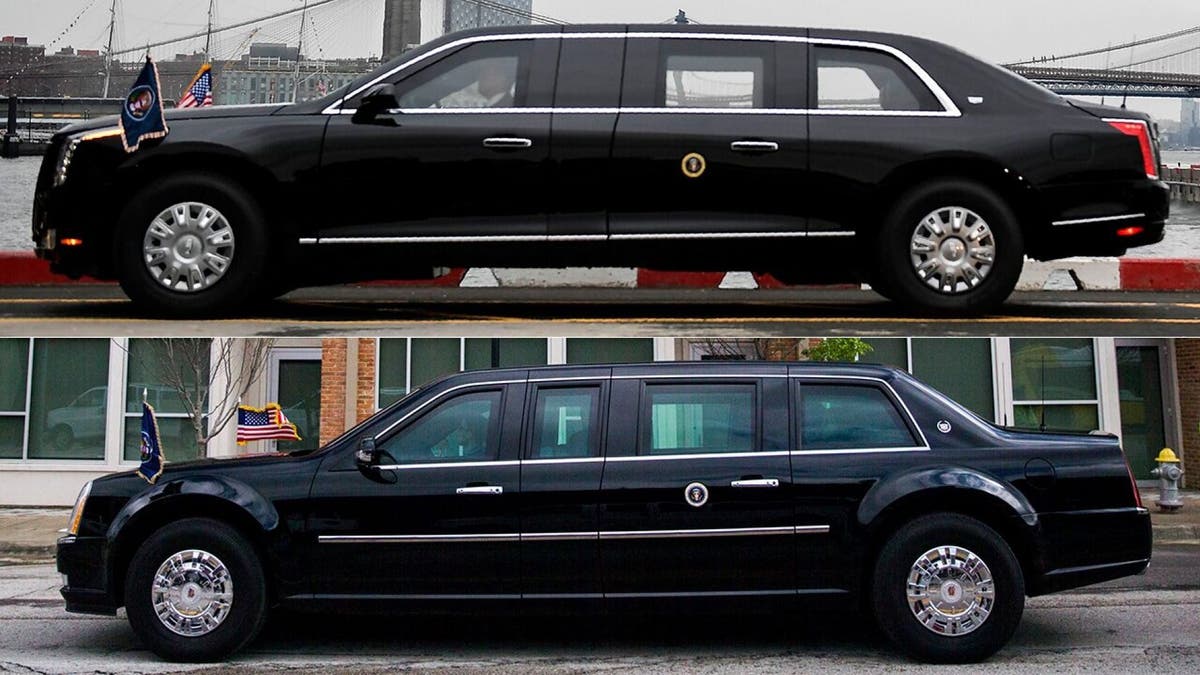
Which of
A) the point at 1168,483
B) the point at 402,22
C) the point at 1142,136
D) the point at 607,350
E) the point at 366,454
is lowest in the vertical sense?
the point at 1168,483

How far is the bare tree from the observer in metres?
17.4

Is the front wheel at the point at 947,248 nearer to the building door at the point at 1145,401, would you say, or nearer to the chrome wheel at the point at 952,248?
the chrome wheel at the point at 952,248

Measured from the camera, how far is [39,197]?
6.52 metres

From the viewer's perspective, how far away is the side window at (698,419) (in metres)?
6.06

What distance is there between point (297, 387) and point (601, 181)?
13.9 m

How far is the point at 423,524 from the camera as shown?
A: 600 centimetres

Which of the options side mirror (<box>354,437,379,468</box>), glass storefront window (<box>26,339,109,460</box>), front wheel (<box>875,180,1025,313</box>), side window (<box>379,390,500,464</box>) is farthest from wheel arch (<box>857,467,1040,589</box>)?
glass storefront window (<box>26,339,109,460</box>)

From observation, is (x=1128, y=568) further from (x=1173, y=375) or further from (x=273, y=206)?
(x=1173, y=375)

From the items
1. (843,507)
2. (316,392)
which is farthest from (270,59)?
(843,507)

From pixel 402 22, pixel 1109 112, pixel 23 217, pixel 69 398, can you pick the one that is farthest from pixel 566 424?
pixel 23 217

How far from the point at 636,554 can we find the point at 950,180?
256 cm

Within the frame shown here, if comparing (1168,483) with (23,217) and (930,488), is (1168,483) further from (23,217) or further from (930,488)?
(23,217)

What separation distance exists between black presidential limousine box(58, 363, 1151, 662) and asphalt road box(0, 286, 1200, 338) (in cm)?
61

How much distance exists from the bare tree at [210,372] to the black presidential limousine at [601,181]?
1118 cm
